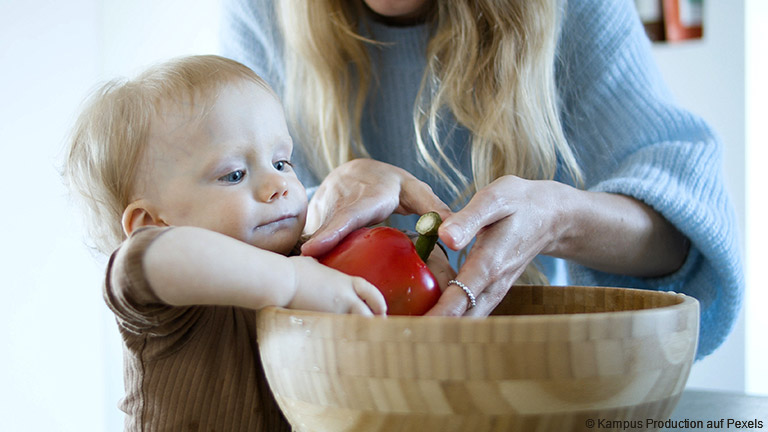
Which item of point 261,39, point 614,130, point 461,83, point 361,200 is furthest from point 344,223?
point 261,39

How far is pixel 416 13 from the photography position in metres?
1.36

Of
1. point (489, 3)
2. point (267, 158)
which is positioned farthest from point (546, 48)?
point (267, 158)

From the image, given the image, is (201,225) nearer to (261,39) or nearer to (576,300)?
(576,300)

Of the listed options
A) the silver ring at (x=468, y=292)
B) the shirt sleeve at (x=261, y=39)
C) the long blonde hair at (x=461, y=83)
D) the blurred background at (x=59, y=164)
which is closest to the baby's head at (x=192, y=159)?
the silver ring at (x=468, y=292)

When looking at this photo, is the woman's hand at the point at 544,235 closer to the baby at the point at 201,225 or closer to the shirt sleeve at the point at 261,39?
the baby at the point at 201,225

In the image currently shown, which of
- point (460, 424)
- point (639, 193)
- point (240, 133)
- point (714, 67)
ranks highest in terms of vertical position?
point (240, 133)

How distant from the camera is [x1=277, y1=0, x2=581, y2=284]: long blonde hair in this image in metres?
1.17

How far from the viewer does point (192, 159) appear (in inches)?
31.6

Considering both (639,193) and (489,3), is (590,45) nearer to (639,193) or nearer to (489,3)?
(489,3)

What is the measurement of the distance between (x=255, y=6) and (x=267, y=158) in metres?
0.70

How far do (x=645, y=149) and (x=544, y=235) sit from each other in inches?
15.2

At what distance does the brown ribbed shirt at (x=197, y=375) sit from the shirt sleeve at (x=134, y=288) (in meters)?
0.02

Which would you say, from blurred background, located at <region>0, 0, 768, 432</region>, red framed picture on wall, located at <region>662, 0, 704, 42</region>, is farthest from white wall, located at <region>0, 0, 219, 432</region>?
red framed picture on wall, located at <region>662, 0, 704, 42</region>
